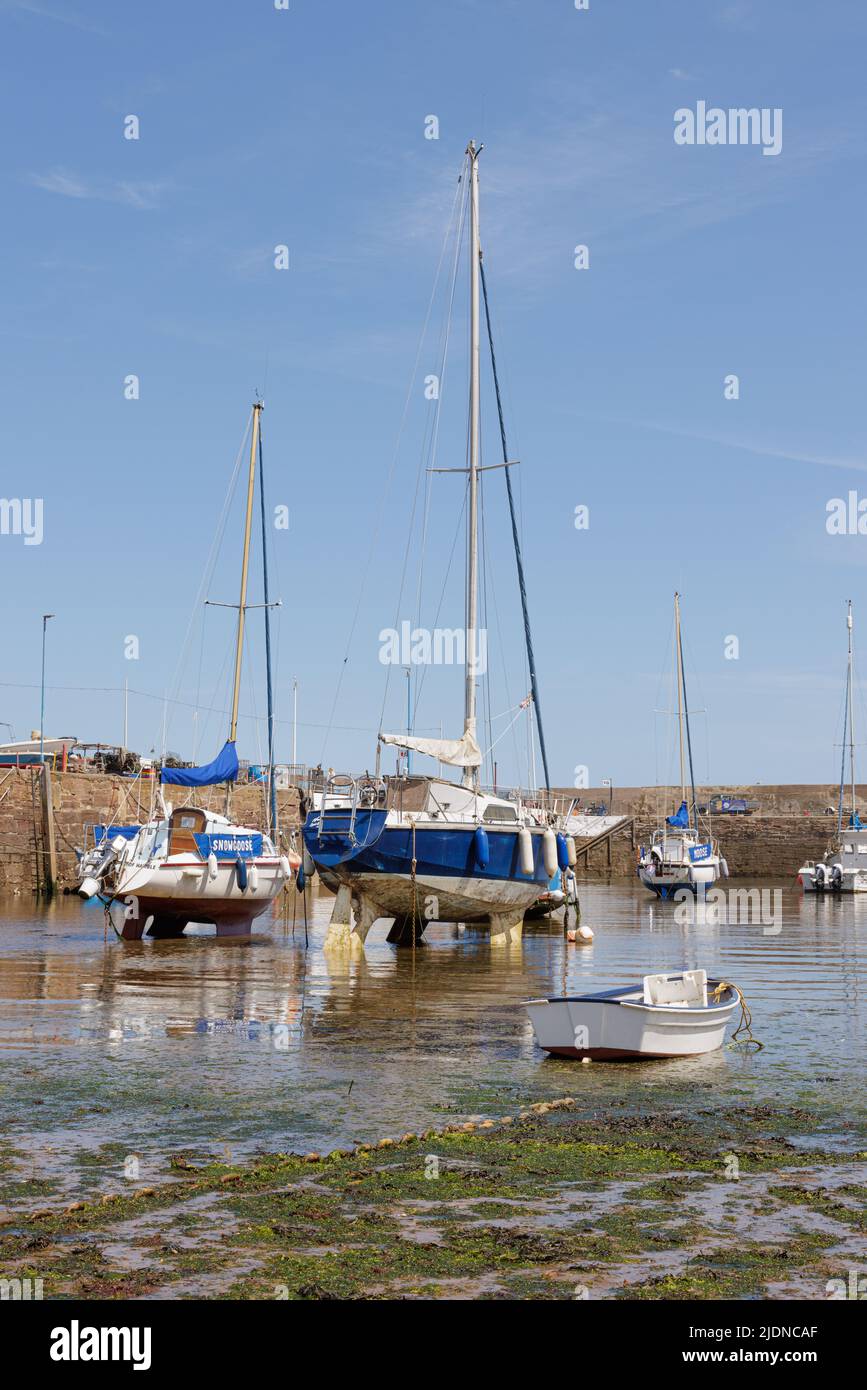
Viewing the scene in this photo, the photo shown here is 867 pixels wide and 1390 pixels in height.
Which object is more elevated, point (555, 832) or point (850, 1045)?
point (555, 832)

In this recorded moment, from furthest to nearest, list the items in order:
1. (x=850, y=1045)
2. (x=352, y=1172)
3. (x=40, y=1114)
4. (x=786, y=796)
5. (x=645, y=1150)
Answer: (x=786, y=796)
(x=850, y=1045)
(x=40, y=1114)
(x=645, y=1150)
(x=352, y=1172)

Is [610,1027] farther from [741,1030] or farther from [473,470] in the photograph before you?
[473,470]

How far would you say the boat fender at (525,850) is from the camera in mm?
31125

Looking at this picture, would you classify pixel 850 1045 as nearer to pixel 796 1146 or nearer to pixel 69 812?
pixel 796 1146

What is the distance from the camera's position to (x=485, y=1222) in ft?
33.3

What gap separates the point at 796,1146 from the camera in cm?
1273

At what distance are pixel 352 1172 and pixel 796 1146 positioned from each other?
4.17 m

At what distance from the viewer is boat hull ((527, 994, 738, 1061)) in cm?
1714

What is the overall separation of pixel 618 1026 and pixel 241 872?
20.2 m

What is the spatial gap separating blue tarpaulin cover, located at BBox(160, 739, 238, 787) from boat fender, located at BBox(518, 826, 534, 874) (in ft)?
32.2
